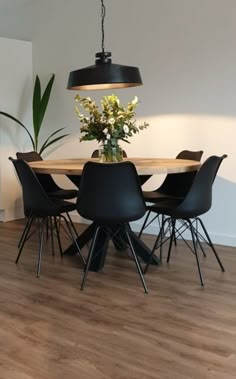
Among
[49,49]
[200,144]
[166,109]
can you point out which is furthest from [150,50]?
[49,49]

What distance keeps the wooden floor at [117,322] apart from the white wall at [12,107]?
6.00 feet

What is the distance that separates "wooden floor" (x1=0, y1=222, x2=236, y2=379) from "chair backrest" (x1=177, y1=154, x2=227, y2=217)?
0.50 m

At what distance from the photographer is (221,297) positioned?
119 inches

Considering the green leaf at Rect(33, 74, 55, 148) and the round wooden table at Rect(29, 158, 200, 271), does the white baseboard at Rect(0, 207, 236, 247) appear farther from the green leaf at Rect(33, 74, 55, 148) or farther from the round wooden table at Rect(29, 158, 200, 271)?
the green leaf at Rect(33, 74, 55, 148)

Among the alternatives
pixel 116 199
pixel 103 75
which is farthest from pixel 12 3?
pixel 116 199

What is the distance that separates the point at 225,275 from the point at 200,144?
1433mm

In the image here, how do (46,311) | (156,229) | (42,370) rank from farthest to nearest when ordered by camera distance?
(156,229) → (46,311) → (42,370)

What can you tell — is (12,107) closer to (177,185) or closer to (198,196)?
(177,185)

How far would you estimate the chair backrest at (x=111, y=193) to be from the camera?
3044 millimetres

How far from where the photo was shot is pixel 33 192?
3.51 metres

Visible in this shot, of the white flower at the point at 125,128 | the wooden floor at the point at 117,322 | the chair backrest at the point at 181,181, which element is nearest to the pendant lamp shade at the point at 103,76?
the white flower at the point at 125,128

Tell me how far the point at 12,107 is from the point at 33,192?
2300 millimetres

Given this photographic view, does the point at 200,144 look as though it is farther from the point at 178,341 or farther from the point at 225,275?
the point at 178,341

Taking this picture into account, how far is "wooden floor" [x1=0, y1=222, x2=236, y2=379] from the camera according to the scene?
85.3 inches
